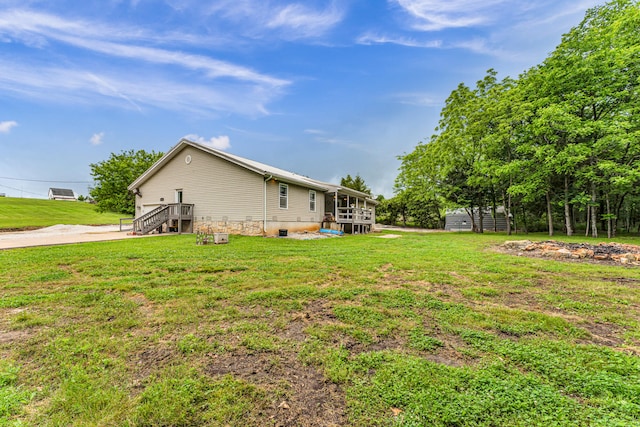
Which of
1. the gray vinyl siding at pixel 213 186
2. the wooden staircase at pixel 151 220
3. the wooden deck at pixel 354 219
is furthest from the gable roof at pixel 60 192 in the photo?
the wooden deck at pixel 354 219

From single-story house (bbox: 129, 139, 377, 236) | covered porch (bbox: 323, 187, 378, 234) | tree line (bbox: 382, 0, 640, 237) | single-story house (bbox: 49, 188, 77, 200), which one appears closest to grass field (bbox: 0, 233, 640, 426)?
single-story house (bbox: 129, 139, 377, 236)

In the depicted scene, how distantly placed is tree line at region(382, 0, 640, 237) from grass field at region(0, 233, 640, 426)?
12.7 meters

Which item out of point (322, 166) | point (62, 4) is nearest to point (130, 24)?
point (62, 4)

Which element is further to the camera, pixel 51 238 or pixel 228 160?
pixel 228 160

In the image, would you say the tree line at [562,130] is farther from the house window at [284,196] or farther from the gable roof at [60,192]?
the gable roof at [60,192]

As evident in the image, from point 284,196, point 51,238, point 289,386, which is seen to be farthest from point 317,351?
point 51,238

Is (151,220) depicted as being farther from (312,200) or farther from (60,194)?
(60,194)

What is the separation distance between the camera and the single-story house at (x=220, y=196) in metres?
13.9

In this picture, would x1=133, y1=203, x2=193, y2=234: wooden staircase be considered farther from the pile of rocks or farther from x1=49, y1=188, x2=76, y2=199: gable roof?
x1=49, y1=188, x2=76, y2=199: gable roof

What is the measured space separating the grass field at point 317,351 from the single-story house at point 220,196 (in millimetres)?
9185

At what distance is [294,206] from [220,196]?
14.2 ft

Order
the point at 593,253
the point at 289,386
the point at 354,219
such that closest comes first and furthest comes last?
1. the point at 289,386
2. the point at 593,253
3. the point at 354,219

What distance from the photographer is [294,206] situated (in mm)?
15711

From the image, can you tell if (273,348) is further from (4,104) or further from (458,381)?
(4,104)
